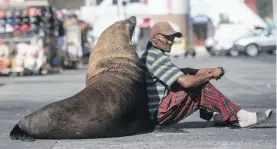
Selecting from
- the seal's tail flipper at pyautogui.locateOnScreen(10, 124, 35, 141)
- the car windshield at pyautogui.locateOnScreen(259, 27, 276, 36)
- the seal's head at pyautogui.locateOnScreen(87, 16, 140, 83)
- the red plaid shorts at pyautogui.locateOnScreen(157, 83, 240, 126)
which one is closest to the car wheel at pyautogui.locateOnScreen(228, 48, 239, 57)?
the car windshield at pyautogui.locateOnScreen(259, 27, 276, 36)

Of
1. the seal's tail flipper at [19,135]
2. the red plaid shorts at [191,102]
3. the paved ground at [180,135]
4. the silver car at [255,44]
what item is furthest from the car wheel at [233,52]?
the seal's tail flipper at [19,135]

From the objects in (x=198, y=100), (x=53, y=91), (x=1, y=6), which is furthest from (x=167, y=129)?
(x=1, y=6)

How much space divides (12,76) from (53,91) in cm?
876

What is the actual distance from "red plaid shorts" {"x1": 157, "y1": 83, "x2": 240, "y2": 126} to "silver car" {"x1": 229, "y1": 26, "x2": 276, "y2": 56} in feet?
147

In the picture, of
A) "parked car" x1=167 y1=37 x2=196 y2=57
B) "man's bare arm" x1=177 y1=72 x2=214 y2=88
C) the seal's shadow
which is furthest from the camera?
"parked car" x1=167 y1=37 x2=196 y2=57

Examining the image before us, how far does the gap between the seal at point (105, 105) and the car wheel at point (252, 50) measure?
1747 inches

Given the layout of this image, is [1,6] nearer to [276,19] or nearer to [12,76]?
[12,76]

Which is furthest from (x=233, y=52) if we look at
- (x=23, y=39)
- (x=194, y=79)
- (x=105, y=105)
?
(x=105, y=105)

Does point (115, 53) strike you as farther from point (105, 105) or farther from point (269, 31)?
point (269, 31)

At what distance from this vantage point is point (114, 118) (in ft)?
30.2

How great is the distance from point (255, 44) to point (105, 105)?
153ft

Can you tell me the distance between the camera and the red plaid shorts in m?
9.76

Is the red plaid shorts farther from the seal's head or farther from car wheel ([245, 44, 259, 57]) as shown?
car wheel ([245, 44, 259, 57])

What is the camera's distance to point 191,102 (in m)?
9.84
